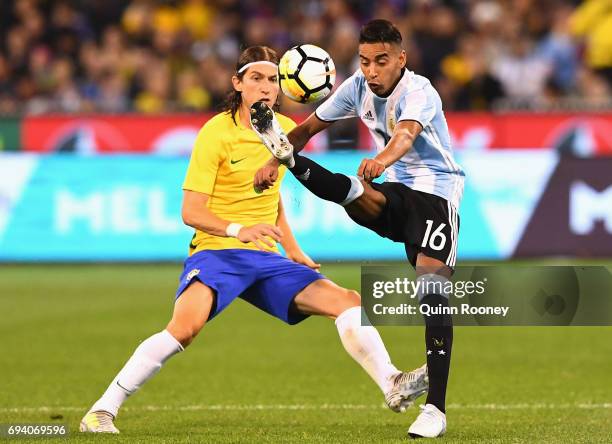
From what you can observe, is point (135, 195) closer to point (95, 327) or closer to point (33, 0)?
point (95, 327)

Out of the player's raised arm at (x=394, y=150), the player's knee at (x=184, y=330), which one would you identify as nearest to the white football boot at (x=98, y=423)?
the player's knee at (x=184, y=330)

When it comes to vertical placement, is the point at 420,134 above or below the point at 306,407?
above

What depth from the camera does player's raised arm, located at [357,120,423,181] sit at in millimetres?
6129

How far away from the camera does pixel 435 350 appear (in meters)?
6.62

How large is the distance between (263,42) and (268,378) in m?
11.0

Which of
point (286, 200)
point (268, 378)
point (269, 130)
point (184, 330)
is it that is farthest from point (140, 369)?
point (286, 200)

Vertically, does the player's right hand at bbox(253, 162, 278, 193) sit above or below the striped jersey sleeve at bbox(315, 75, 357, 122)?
below

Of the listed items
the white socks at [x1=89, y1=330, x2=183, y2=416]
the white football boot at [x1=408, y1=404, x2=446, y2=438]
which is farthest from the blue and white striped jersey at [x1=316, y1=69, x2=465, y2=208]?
the white socks at [x1=89, y1=330, x2=183, y2=416]

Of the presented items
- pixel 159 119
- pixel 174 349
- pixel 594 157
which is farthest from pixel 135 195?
pixel 174 349

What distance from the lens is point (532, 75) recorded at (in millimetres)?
18516

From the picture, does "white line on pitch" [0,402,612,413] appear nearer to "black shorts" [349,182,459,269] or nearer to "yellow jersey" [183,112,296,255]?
"yellow jersey" [183,112,296,255]

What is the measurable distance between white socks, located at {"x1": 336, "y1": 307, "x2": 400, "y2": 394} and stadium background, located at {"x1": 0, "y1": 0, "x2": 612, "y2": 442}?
1.15 ft

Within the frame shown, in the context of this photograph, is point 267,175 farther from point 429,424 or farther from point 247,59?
point 429,424

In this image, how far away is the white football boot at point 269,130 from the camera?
6.25 meters
